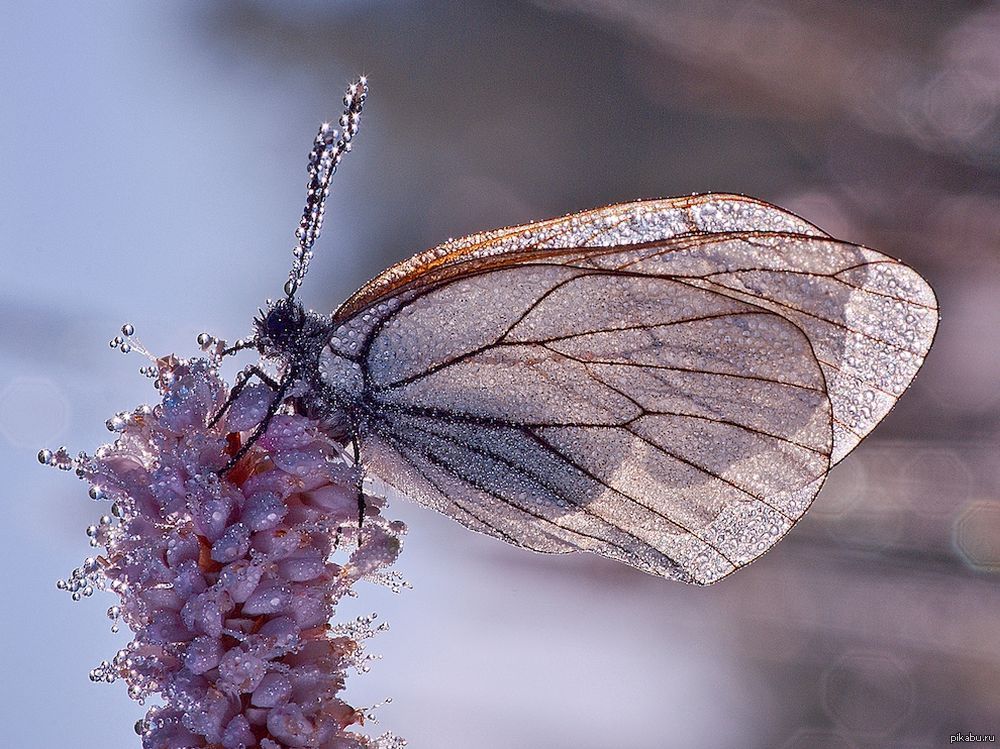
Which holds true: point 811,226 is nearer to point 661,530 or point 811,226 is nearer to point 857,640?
point 661,530

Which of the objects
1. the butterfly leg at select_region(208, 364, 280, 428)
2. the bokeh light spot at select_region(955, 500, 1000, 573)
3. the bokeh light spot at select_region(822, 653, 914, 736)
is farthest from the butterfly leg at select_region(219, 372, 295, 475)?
the bokeh light spot at select_region(822, 653, 914, 736)

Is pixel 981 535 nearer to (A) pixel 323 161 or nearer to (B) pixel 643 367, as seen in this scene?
(B) pixel 643 367

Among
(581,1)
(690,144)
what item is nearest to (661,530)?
(581,1)

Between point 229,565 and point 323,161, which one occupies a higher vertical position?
point 323,161

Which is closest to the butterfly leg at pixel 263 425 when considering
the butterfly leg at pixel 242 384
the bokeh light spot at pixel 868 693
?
the butterfly leg at pixel 242 384

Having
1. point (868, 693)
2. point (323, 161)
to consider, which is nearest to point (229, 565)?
point (323, 161)

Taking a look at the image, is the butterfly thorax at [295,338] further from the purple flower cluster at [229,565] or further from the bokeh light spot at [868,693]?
the bokeh light spot at [868,693]

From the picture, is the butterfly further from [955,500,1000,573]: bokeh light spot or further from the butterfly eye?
[955,500,1000,573]: bokeh light spot
